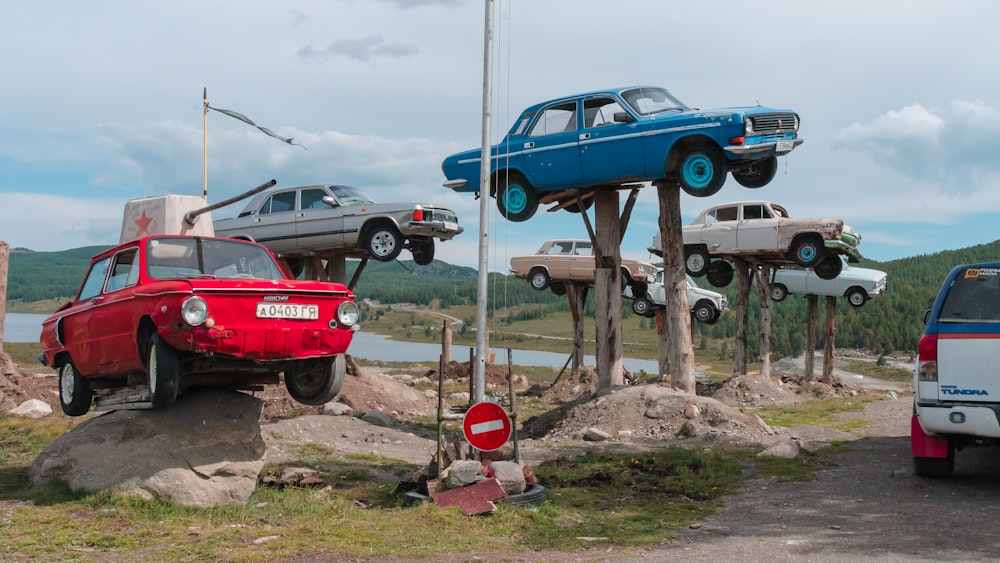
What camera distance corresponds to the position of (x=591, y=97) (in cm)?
1594

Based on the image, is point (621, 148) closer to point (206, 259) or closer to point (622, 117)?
point (622, 117)

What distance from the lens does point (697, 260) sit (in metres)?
25.6

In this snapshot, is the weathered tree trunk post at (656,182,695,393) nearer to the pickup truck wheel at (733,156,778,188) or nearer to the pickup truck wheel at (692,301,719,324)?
the pickup truck wheel at (733,156,778,188)

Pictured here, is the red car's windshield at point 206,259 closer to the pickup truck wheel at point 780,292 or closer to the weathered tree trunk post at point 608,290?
the weathered tree trunk post at point 608,290

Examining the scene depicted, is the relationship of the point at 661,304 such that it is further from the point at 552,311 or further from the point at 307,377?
the point at 552,311

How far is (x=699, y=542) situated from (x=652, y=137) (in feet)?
29.7

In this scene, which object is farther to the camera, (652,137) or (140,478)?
(652,137)

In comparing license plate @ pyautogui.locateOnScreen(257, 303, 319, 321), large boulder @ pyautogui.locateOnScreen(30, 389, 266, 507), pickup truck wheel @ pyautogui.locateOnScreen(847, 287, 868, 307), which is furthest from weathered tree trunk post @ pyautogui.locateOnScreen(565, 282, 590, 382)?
license plate @ pyautogui.locateOnScreen(257, 303, 319, 321)

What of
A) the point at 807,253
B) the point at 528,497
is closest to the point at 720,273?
the point at 807,253

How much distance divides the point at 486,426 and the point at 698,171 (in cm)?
717

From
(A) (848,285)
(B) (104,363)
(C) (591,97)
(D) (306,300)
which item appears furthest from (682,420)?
(A) (848,285)

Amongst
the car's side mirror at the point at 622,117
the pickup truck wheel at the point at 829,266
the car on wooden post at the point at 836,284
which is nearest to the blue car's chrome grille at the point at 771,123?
the car's side mirror at the point at 622,117

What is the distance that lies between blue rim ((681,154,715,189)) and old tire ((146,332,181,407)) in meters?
8.99

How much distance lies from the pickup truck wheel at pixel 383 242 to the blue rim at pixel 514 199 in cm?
261
